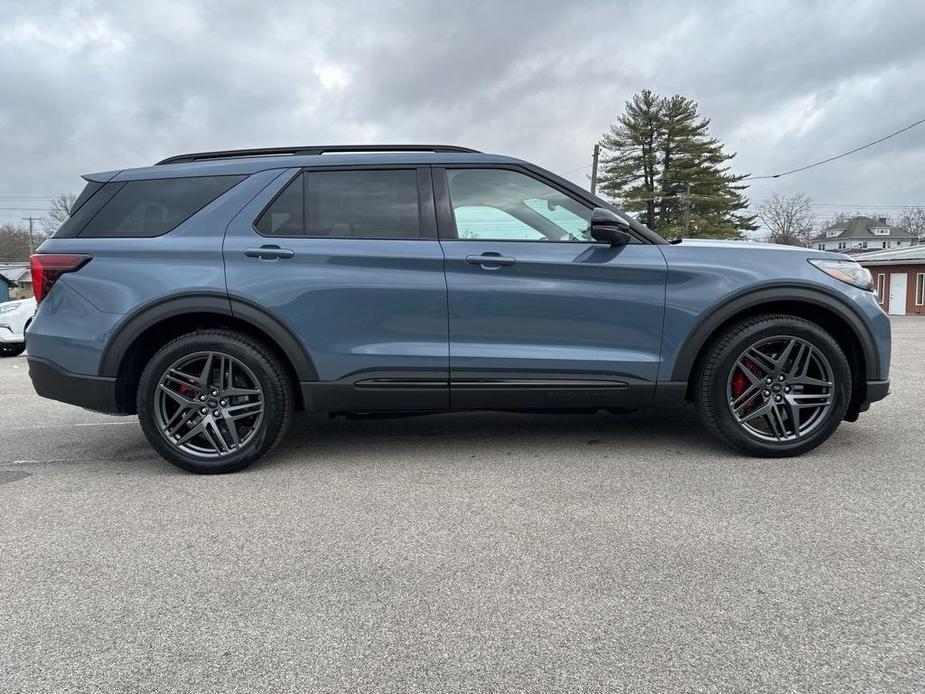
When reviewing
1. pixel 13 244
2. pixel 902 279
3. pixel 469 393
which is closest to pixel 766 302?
pixel 469 393

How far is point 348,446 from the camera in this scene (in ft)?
13.1

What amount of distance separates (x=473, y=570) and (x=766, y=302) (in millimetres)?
2298

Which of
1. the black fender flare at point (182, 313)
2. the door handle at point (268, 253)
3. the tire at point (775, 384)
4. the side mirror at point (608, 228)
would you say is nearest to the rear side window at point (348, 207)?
the door handle at point (268, 253)

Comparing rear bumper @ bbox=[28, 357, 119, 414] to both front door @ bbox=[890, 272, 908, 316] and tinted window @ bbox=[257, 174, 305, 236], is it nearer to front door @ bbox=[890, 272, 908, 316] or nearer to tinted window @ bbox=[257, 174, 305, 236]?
tinted window @ bbox=[257, 174, 305, 236]

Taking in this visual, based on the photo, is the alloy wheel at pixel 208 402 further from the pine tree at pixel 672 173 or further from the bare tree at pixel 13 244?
the bare tree at pixel 13 244

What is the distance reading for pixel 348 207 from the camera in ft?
11.4

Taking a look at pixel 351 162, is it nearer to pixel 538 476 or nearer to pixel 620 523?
pixel 538 476

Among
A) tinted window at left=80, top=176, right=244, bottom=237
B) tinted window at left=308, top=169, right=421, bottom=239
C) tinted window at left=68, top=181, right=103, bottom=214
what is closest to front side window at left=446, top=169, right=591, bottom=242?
tinted window at left=308, top=169, right=421, bottom=239

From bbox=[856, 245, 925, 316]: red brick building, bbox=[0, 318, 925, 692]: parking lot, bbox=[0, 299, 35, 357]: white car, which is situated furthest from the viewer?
bbox=[856, 245, 925, 316]: red brick building

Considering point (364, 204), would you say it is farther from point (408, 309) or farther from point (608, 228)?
point (608, 228)

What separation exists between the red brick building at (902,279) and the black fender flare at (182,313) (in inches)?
1343

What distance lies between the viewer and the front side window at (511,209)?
11.3ft

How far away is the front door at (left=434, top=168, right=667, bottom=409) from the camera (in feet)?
11.0

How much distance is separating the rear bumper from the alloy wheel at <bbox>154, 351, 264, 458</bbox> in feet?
0.91
